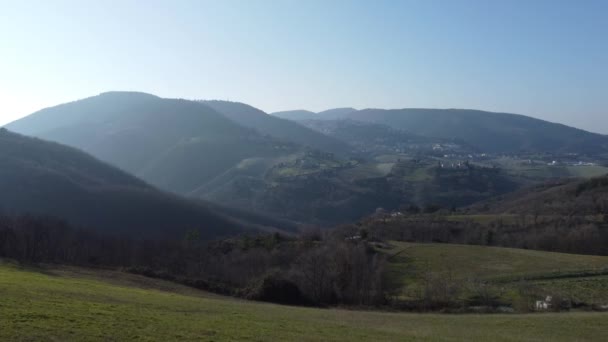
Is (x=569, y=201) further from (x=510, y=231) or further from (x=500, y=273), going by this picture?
(x=500, y=273)

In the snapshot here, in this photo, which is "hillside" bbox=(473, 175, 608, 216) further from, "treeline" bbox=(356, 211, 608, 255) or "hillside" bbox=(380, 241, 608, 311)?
"hillside" bbox=(380, 241, 608, 311)

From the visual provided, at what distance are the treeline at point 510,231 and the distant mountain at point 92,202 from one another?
4241 cm

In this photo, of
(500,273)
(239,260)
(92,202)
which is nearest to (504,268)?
(500,273)

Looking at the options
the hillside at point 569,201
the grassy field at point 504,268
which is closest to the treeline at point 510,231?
the hillside at point 569,201

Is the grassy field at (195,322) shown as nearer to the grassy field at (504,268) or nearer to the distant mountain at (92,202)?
the grassy field at (504,268)

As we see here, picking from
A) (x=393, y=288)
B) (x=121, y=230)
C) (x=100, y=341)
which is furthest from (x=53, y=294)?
(x=121, y=230)

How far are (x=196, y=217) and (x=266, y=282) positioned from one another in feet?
303

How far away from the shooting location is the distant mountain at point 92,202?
121m

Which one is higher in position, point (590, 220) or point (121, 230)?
point (590, 220)

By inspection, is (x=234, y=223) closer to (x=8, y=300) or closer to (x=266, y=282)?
(x=266, y=282)

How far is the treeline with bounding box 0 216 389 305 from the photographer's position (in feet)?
158

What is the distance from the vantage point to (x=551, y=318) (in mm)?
35312

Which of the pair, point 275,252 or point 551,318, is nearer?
point 551,318

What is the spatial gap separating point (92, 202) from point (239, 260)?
6737 cm
